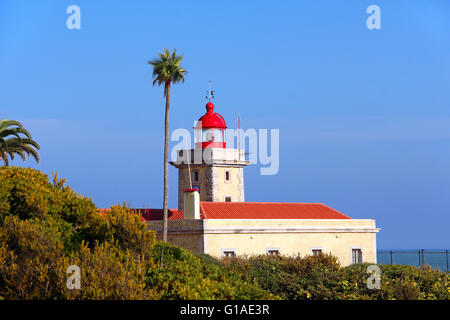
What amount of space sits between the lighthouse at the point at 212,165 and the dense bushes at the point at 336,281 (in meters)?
20.6

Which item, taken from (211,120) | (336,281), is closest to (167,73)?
(211,120)

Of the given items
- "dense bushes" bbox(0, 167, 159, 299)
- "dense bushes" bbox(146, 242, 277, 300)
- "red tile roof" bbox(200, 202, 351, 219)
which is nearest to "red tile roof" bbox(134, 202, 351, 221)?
"red tile roof" bbox(200, 202, 351, 219)

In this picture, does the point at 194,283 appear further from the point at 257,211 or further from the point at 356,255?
the point at 356,255

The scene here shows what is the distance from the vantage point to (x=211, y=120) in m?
51.3

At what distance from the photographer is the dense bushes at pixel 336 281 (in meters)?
23.7

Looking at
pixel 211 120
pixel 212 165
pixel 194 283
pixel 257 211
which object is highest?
pixel 211 120

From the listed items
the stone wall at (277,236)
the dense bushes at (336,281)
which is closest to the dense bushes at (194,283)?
the dense bushes at (336,281)

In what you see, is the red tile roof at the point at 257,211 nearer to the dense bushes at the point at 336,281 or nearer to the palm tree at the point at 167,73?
the palm tree at the point at 167,73

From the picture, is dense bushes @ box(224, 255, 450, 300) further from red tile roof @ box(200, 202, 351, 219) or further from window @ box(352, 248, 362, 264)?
window @ box(352, 248, 362, 264)

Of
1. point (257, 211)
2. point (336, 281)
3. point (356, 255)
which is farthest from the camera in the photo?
point (356, 255)

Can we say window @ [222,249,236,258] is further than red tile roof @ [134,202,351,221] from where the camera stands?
No

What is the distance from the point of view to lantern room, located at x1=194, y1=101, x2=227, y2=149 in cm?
5072

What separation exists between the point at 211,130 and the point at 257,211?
8.44 m
